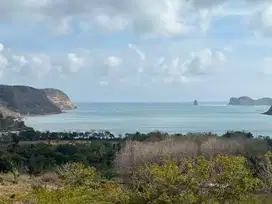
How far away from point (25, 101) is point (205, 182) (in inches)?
5726

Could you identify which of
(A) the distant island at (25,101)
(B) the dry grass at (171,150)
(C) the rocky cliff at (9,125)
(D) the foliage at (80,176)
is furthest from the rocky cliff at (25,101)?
(D) the foliage at (80,176)

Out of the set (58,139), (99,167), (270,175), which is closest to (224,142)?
(99,167)

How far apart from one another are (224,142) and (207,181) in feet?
81.4

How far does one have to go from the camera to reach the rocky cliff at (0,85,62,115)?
134 meters

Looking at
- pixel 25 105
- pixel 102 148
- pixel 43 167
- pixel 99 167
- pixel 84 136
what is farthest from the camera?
pixel 25 105

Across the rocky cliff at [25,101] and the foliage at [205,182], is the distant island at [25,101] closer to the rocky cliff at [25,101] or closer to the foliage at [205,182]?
the rocky cliff at [25,101]

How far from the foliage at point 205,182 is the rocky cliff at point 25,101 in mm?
124162

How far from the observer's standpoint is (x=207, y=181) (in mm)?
7992

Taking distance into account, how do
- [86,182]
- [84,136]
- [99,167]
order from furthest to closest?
[84,136]
[99,167]
[86,182]

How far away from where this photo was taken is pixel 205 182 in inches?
314

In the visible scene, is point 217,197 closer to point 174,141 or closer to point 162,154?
point 162,154

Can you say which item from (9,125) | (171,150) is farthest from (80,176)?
(9,125)

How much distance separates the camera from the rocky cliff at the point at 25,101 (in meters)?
134

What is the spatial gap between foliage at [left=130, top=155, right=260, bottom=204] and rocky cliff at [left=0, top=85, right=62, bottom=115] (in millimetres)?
124162
